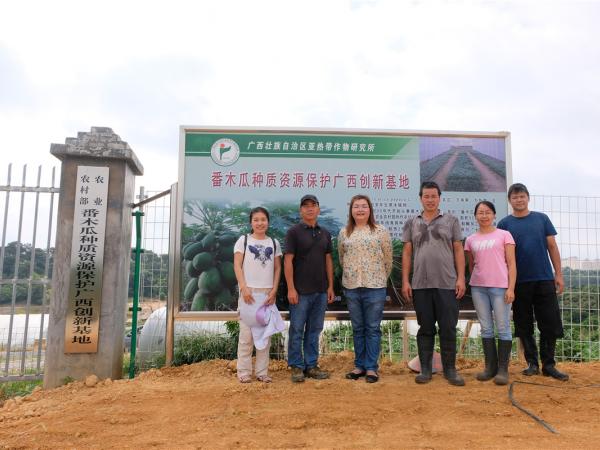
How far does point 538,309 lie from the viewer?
13.2 feet

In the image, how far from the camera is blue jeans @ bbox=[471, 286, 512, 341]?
377cm

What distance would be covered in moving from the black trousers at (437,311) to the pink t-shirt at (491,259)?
0.33 m

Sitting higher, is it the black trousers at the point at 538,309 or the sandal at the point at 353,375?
the black trousers at the point at 538,309

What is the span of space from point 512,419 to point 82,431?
10.0 feet

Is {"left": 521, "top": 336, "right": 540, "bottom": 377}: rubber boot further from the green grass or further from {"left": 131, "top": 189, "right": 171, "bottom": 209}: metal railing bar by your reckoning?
the green grass

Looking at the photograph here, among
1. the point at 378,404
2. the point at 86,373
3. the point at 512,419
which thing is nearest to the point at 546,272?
the point at 512,419

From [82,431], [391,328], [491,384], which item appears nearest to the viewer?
[82,431]

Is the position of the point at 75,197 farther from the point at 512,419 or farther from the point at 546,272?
the point at 546,272

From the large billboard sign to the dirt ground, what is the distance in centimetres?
116

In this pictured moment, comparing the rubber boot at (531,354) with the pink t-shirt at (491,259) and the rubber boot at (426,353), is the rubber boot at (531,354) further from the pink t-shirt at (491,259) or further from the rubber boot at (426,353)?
the rubber boot at (426,353)

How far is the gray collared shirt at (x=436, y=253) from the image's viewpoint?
3793mm

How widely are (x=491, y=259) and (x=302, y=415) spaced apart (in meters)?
2.20

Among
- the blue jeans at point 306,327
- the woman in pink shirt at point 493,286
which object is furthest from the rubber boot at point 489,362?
the blue jeans at point 306,327

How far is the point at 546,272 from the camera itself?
3.95m
